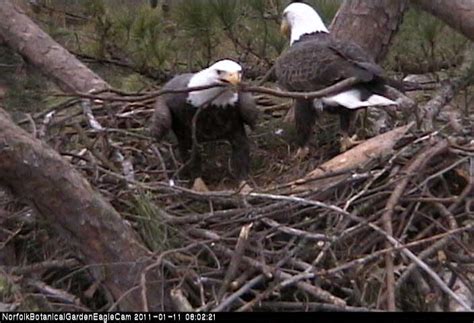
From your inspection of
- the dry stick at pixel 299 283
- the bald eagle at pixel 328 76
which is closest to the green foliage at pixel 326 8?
the bald eagle at pixel 328 76

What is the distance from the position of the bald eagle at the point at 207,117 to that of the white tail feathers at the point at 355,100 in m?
0.31

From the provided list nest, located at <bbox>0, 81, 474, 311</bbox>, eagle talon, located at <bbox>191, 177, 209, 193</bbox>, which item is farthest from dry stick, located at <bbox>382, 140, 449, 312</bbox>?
eagle talon, located at <bbox>191, 177, 209, 193</bbox>

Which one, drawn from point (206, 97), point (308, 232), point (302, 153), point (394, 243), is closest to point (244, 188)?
point (206, 97)

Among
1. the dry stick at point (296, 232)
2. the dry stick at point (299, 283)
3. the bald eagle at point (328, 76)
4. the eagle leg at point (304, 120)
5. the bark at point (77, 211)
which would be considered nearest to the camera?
the bark at point (77, 211)

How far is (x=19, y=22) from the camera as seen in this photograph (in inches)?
156

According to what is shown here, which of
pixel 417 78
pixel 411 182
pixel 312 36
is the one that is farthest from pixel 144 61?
pixel 411 182

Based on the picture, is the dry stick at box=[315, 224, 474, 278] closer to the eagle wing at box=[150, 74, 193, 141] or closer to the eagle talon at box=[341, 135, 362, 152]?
the eagle talon at box=[341, 135, 362, 152]

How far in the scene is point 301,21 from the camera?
3885 mm

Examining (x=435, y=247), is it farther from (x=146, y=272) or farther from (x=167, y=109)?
(x=167, y=109)

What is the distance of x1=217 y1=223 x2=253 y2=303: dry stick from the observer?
2.44m

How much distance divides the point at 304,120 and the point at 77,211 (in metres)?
1.54

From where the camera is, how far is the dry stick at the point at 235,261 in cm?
244

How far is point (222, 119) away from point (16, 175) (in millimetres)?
1364

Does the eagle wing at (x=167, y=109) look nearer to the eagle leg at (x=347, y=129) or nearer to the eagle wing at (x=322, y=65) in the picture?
the eagle wing at (x=322, y=65)
